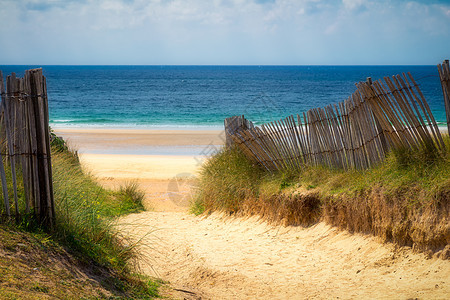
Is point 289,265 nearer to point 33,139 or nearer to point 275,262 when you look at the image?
point 275,262

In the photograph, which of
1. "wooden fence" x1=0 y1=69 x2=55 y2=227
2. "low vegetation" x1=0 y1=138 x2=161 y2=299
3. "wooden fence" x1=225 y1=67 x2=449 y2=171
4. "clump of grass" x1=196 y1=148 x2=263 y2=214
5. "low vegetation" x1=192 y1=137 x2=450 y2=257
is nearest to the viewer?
"low vegetation" x1=0 y1=138 x2=161 y2=299

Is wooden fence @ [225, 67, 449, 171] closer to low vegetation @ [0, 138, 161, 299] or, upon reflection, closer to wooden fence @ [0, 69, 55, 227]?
low vegetation @ [0, 138, 161, 299]

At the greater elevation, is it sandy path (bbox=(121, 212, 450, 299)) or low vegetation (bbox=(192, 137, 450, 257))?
low vegetation (bbox=(192, 137, 450, 257))

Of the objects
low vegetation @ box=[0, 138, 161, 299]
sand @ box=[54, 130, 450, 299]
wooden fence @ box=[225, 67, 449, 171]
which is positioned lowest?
sand @ box=[54, 130, 450, 299]

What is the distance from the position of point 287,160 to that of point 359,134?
1.51 meters

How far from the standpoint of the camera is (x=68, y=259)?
12.8 ft

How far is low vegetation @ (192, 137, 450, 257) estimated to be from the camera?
4.43m

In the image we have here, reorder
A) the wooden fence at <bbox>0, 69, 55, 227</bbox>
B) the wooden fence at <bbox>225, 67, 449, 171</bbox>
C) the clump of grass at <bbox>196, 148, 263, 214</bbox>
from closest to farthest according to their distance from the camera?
the wooden fence at <bbox>0, 69, 55, 227</bbox>
the wooden fence at <bbox>225, 67, 449, 171</bbox>
the clump of grass at <bbox>196, 148, 263, 214</bbox>

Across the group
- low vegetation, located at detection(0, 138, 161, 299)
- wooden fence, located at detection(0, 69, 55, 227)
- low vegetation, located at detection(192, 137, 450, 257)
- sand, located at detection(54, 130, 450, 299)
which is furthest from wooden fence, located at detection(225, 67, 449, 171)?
wooden fence, located at detection(0, 69, 55, 227)

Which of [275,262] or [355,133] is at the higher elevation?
[355,133]

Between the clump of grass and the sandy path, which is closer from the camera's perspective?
the sandy path

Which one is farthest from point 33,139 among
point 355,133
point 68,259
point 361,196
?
point 355,133

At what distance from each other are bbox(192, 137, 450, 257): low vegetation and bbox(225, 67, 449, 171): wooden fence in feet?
0.62

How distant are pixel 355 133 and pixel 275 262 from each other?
7.20ft
